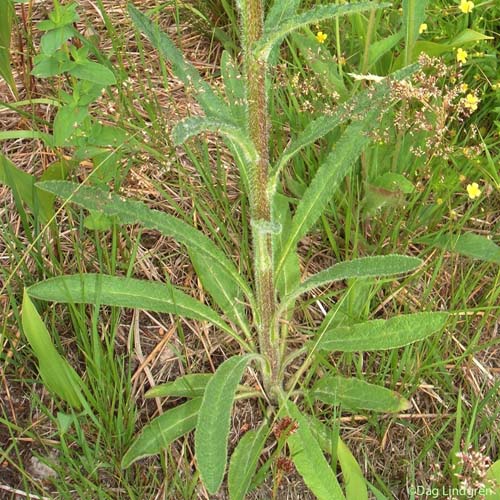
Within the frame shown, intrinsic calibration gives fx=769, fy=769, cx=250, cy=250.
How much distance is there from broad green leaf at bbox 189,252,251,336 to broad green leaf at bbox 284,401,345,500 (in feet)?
1.05

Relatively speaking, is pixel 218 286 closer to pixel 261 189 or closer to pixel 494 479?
pixel 261 189

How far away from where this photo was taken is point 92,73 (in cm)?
209

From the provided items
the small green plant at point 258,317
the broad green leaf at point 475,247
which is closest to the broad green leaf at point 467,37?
the small green plant at point 258,317

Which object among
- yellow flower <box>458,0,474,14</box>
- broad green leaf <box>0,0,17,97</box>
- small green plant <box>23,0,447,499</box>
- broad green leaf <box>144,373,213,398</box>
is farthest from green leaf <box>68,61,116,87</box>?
yellow flower <box>458,0,474,14</box>

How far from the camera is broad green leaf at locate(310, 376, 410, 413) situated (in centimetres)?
197

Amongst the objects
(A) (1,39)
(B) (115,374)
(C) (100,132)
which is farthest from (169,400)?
(A) (1,39)

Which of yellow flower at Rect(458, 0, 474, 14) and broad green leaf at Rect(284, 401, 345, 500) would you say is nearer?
broad green leaf at Rect(284, 401, 345, 500)

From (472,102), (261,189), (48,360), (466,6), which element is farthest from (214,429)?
(466,6)

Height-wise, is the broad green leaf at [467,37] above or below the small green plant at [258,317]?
above

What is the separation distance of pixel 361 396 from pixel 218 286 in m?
0.50

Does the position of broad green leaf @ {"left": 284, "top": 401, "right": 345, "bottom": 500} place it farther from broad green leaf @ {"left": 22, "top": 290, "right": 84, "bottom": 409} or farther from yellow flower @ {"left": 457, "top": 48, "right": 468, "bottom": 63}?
yellow flower @ {"left": 457, "top": 48, "right": 468, "bottom": 63}

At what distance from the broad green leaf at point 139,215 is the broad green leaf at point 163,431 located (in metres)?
0.37

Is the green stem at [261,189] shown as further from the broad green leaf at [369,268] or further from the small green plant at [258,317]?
the broad green leaf at [369,268]

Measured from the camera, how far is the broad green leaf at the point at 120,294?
6.48ft
